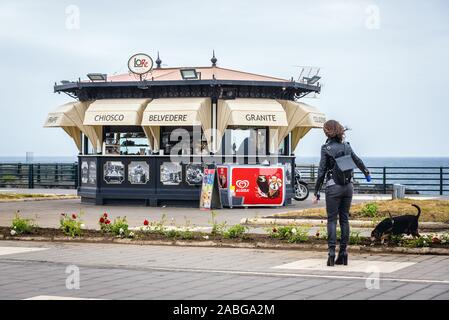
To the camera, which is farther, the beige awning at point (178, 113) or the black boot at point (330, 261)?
the beige awning at point (178, 113)

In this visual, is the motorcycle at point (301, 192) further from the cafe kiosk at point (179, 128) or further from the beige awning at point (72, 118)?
the beige awning at point (72, 118)

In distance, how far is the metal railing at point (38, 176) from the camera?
44.8m

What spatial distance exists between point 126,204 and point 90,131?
2768 mm

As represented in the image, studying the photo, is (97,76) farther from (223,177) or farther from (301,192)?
(301,192)

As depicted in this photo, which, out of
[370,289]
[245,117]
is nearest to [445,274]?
[370,289]

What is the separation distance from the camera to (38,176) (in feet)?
151

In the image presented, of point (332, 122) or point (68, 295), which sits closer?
point (68, 295)

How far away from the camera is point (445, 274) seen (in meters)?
11.2

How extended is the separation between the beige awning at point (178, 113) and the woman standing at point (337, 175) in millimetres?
13707

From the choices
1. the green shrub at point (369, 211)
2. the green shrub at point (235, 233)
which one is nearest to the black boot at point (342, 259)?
the green shrub at point (235, 233)

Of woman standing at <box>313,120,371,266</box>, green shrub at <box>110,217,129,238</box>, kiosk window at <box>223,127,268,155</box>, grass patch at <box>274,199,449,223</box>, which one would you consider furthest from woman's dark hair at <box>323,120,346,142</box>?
kiosk window at <box>223,127,268,155</box>

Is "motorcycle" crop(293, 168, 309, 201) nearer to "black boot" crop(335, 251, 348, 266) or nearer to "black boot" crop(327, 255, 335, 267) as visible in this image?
"black boot" crop(335, 251, 348, 266)

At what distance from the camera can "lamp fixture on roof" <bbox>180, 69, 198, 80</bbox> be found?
2658 cm
